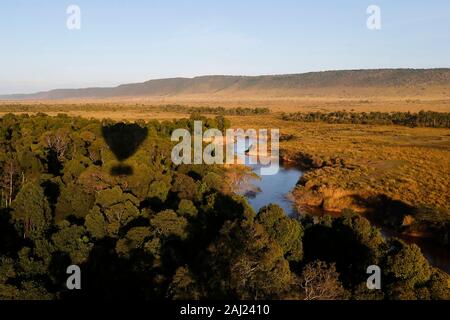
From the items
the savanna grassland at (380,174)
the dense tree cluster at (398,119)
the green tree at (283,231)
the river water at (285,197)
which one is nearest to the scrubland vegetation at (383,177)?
the savanna grassland at (380,174)

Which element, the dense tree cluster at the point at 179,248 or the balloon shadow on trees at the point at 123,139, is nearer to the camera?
the dense tree cluster at the point at 179,248

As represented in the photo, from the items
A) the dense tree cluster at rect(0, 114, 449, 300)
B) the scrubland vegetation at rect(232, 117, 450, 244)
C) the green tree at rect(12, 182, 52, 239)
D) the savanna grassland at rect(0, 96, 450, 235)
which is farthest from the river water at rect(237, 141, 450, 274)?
the green tree at rect(12, 182, 52, 239)

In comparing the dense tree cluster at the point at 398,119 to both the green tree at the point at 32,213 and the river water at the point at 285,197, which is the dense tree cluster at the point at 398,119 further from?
the green tree at the point at 32,213

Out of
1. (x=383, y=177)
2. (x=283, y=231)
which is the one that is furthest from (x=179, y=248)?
(x=383, y=177)
